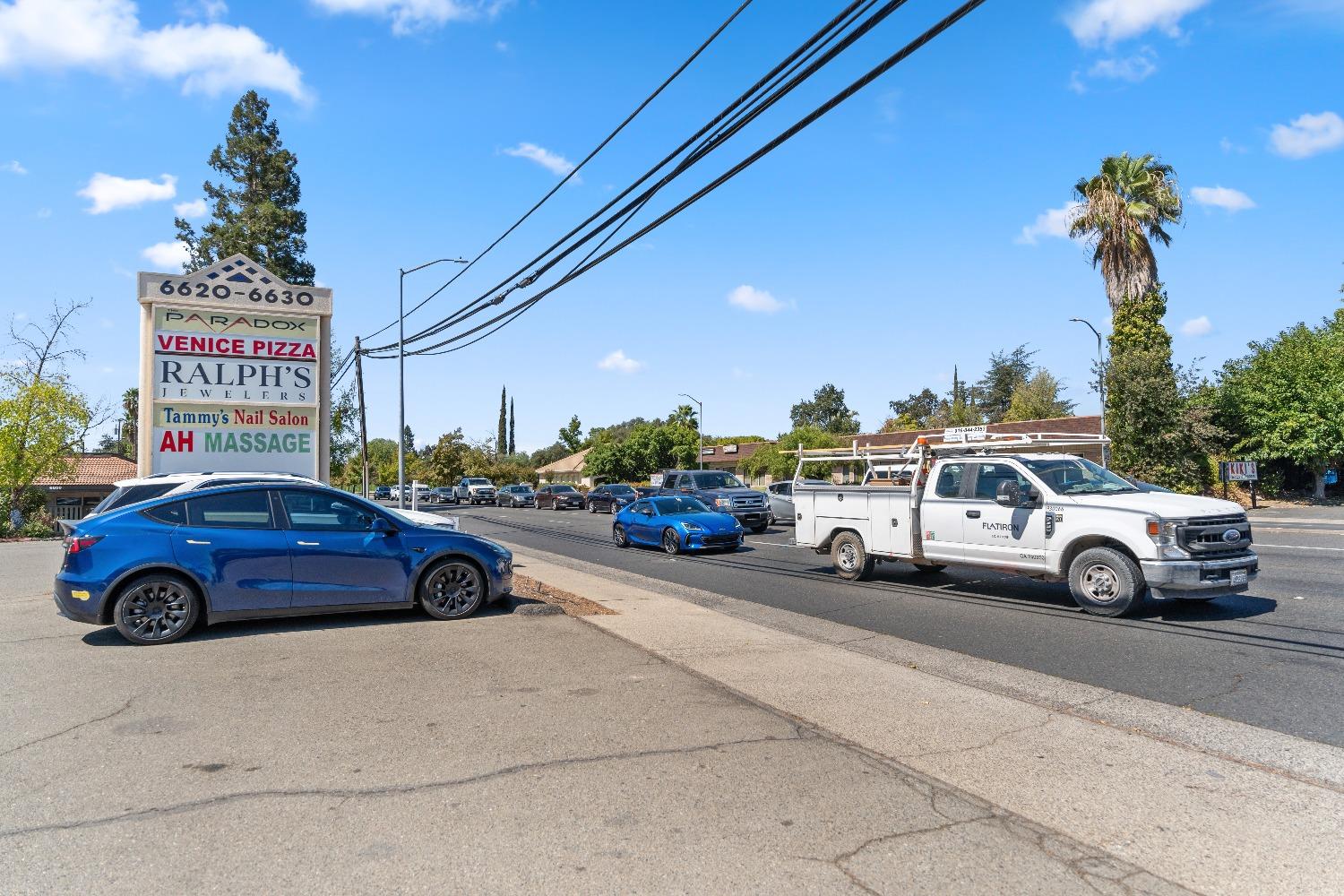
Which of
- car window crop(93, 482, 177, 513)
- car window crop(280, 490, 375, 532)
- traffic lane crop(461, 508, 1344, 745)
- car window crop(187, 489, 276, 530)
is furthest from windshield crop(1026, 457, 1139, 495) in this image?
car window crop(93, 482, 177, 513)

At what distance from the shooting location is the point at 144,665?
7.38m

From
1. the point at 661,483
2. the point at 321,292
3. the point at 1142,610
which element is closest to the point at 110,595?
the point at 321,292

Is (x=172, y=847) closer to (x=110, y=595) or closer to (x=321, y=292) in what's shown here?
(x=110, y=595)

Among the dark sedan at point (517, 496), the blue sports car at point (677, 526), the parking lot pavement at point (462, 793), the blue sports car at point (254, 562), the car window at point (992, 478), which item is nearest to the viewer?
the parking lot pavement at point (462, 793)

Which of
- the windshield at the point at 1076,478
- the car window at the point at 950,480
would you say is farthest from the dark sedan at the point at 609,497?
the windshield at the point at 1076,478

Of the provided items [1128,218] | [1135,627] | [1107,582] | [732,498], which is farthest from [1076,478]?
[1128,218]

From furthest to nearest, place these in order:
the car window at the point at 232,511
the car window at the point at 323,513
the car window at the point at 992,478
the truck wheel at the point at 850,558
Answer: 1. the truck wheel at the point at 850,558
2. the car window at the point at 992,478
3. the car window at the point at 323,513
4. the car window at the point at 232,511

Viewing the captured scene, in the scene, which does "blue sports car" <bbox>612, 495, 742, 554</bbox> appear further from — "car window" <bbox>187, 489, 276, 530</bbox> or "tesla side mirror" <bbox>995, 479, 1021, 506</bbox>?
"car window" <bbox>187, 489, 276, 530</bbox>

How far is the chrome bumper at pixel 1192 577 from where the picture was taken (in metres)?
9.39

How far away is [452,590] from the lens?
9633 millimetres

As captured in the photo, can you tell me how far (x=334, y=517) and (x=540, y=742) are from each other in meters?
4.69

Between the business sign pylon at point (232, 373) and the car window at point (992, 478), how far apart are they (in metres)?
10.3

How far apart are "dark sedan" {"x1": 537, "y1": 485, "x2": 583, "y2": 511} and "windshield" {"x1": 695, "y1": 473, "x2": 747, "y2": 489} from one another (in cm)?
2269

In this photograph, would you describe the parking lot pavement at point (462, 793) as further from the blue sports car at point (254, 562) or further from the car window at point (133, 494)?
the car window at point (133, 494)
